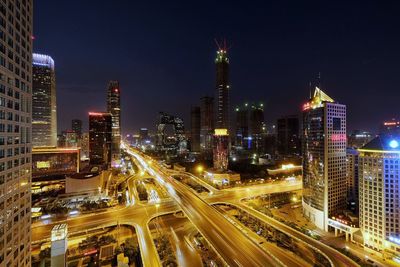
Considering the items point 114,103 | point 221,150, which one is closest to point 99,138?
point 221,150

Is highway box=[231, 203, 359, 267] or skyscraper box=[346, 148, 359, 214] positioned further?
skyscraper box=[346, 148, 359, 214]

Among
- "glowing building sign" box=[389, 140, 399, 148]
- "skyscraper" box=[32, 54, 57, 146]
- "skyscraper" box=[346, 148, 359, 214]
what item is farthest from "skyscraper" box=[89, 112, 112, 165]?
"glowing building sign" box=[389, 140, 399, 148]

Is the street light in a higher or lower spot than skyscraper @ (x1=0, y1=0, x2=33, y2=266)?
lower

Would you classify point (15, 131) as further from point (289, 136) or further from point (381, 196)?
point (289, 136)

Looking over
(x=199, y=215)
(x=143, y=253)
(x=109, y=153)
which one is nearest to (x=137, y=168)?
(x=109, y=153)

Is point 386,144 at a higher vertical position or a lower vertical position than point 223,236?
higher

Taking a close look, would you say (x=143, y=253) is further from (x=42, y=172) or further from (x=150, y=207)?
(x=42, y=172)

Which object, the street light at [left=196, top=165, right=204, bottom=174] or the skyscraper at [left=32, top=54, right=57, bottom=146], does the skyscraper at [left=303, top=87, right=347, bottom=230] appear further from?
the skyscraper at [left=32, top=54, right=57, bottom=146]
